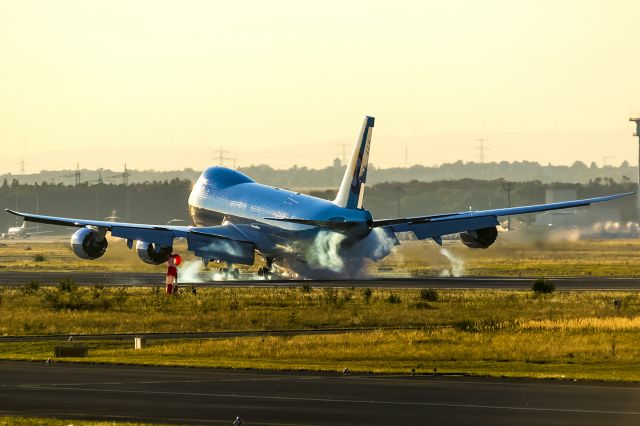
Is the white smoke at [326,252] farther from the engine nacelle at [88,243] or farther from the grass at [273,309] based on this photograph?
the engine nacelle at [88,243]

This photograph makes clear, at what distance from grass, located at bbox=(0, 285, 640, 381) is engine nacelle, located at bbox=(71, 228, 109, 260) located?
7824mm

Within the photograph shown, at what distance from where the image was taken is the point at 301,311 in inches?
2625

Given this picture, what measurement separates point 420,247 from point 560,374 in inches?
2768

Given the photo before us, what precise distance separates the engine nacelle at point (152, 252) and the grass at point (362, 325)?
1186 cm

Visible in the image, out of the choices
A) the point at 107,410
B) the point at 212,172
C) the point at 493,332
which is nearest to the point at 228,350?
the point at 493,332

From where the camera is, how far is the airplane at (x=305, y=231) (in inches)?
3637

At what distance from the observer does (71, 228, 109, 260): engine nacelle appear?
3679 inches

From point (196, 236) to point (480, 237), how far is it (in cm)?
1945

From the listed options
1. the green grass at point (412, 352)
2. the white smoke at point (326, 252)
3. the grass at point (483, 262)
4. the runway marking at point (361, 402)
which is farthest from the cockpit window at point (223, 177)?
the runway marking at point (361, 402)

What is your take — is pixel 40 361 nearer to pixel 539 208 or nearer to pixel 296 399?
pixel 296 399

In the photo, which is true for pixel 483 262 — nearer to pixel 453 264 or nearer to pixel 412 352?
pixel 453 264

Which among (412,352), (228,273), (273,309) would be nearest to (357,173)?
(228,273)

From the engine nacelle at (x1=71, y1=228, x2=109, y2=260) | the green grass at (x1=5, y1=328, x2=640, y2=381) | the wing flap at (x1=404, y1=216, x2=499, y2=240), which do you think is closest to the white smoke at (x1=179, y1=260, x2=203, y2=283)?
the engine nacelle at (x1=71, y1=228, x2=109, y2=260)

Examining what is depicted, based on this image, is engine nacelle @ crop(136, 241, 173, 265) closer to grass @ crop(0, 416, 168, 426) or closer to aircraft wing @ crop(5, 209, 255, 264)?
aircraft wing @ crop(5, 209, 255, 264)
